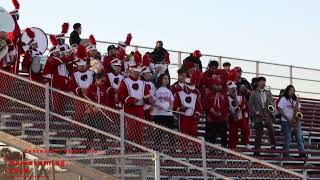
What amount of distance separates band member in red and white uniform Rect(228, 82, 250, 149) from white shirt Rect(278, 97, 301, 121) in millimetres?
742

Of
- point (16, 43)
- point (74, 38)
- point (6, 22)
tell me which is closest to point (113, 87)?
point (16, 43)

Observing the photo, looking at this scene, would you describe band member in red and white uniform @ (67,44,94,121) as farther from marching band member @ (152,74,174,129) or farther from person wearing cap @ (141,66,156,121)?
marching band member @ (152,74,174,129)

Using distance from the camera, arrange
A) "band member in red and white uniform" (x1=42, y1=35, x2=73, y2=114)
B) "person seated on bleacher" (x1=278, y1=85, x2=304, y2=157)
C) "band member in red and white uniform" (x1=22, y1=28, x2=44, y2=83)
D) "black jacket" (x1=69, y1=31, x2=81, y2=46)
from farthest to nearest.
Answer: "black jacket" (x1=69, y1=31, x2=81, y2=46)
"person seated on bleacher" (x1=278, y1=85, x2=304, y2=157)
"band member in red and white uniform" (x1=22, y1=28, x2=44, y2=83)
"band member in red and white uniform" (x1=42, y1=35, x2=73, y2=114)

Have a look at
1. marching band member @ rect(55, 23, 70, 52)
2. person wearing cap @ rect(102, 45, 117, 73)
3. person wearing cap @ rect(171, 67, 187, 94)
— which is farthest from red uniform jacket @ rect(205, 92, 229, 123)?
marching band member @ rect(55, 23, 70, 52)

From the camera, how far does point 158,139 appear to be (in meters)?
13.8

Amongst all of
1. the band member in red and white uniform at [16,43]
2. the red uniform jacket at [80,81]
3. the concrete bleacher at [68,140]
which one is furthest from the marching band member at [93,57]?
the band member in red and white uniform at [16,43]

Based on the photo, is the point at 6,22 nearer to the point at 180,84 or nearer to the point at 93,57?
the point at 93,57

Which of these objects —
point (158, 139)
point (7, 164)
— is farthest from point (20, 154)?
point (158, 139)

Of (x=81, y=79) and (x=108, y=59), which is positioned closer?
(x=81, y=79)

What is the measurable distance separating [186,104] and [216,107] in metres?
0.70

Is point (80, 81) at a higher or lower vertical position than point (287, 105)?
higher

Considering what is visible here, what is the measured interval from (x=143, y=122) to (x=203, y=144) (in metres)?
1.05

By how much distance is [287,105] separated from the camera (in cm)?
1719

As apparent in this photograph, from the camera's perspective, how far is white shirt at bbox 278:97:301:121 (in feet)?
56.2
